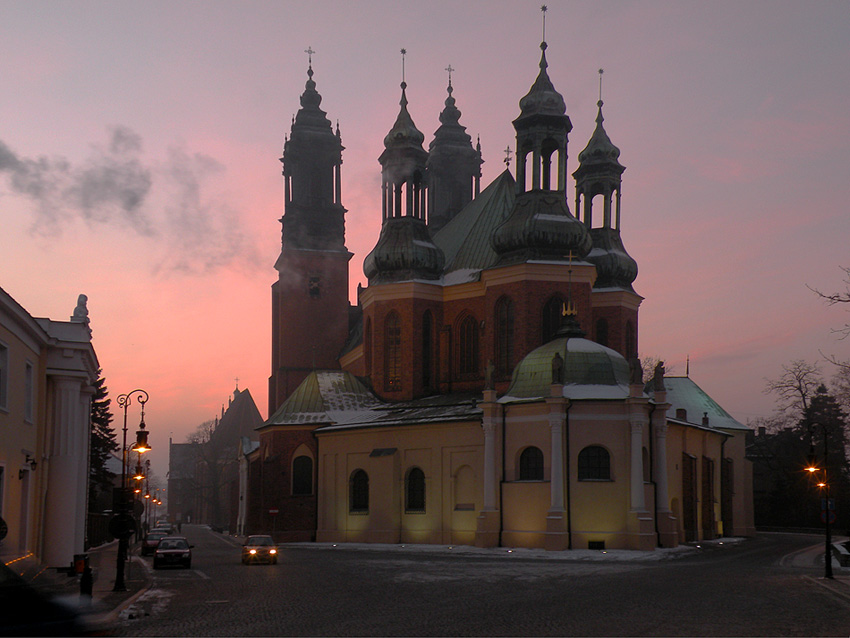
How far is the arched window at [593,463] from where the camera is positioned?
43281 mm

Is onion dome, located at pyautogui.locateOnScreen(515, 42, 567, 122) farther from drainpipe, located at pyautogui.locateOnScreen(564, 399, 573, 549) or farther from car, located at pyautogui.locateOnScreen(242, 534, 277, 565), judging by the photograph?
car, located at pyautogui.locateOnScreen(242, 534, 277, 565)

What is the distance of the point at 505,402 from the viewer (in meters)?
45.5

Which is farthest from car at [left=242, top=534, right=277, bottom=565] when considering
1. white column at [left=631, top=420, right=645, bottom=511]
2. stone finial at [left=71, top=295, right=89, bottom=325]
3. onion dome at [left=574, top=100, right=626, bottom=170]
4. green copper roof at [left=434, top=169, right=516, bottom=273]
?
onion dome at [left=574, top=100, right=626, bottom=170]

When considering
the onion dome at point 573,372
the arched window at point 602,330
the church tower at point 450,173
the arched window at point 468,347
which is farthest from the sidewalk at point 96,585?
the church tower at point 450,173

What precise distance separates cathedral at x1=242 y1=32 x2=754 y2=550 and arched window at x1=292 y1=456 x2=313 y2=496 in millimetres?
80

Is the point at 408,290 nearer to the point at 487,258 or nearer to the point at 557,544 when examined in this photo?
the point at 487,258

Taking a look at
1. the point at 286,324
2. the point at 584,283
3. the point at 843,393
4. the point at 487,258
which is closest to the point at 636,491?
the point at 584,283

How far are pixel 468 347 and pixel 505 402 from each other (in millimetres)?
9849

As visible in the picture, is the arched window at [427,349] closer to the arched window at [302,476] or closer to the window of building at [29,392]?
the arched window at [302,476]

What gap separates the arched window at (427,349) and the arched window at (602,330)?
9.79m

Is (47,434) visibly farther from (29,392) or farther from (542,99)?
(542,99)

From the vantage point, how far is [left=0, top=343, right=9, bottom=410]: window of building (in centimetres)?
2172

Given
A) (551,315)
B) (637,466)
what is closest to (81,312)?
(637,466)

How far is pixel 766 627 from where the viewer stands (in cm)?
1639
